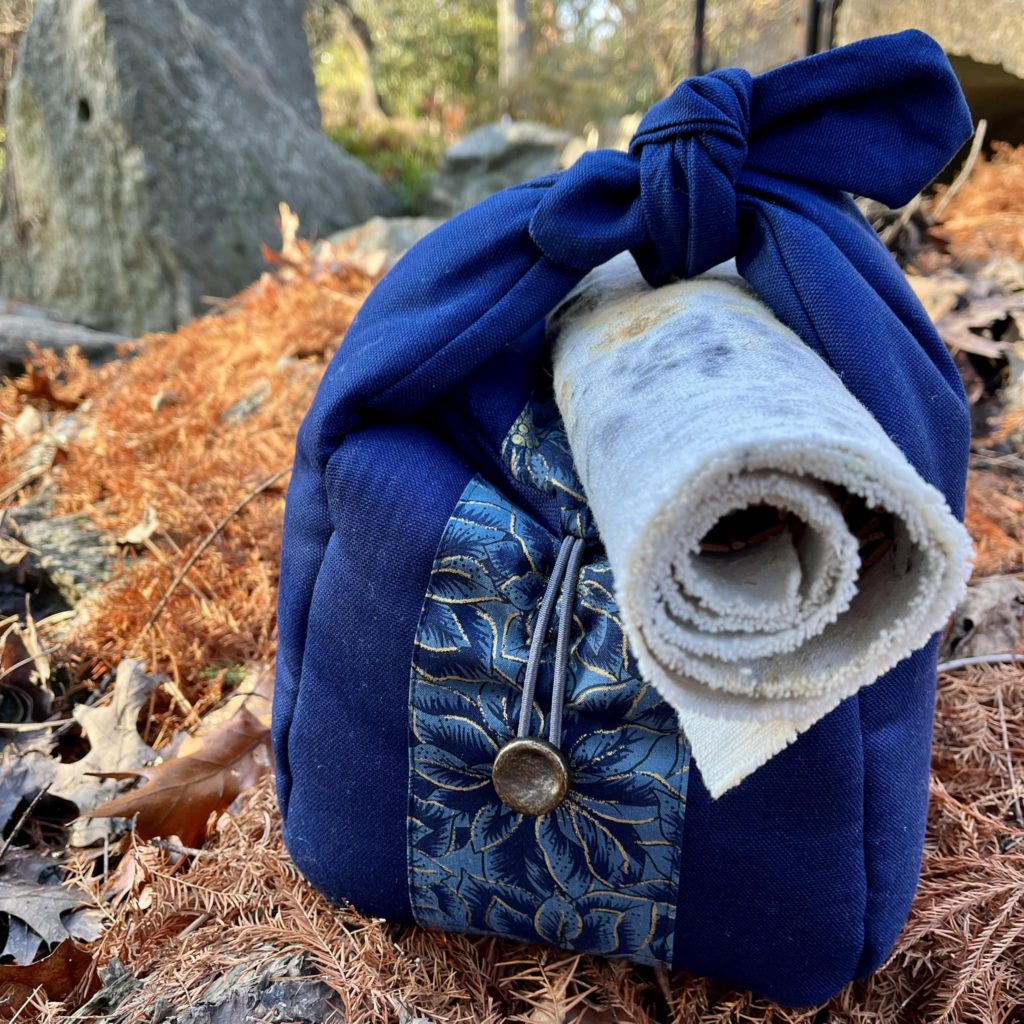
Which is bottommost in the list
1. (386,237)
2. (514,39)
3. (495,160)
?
(495,160)

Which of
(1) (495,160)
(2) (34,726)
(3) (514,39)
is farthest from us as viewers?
(3) (514,39)

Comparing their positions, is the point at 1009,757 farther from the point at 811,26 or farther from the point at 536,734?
the point at 811,26

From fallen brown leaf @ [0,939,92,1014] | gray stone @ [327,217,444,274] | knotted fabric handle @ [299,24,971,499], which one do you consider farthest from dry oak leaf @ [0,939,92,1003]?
gray stone @ [327,217,444,274]

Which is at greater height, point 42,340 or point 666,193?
point 666,193

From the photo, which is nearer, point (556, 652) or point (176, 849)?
point (556, 652)

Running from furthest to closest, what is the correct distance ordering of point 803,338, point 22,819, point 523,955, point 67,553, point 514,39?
point 514,39
point 67,553
point 22,819
point 523,955
point 803,338

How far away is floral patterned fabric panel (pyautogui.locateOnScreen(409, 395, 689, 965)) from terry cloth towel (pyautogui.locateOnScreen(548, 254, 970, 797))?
0.15m

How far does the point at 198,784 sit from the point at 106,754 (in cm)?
20

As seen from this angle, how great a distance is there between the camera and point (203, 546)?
168 cm

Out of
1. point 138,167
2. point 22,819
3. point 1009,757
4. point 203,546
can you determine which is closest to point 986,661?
point 1009,757

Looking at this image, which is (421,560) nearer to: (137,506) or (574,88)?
(137,506)

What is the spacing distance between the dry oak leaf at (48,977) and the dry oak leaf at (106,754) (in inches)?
8.8

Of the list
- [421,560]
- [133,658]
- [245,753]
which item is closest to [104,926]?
[245,753]

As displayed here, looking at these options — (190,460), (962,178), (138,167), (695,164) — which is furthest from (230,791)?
(138,167)
